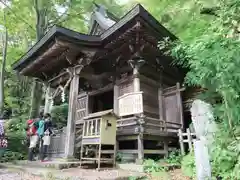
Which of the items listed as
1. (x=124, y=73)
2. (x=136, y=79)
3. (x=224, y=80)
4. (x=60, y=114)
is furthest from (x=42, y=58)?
(x=60, y=114)

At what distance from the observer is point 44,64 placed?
966cm

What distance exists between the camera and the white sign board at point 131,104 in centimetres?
761

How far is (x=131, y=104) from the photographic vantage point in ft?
25.6

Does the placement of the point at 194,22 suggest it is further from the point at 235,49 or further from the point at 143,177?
the point at 143,177

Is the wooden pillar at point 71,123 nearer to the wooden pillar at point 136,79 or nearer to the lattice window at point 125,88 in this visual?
the lattice window at point 125,88

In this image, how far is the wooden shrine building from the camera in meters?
7.39

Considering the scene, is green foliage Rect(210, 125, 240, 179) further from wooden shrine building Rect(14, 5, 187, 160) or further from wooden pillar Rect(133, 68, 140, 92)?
wooden pillar Rect(133, 68, 140, 92)

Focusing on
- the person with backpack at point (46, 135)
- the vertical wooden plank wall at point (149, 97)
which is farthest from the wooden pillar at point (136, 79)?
the person with backpack at point (46, 135)

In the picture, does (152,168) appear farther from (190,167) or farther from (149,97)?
(149,97)

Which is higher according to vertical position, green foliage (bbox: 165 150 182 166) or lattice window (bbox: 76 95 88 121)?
lattice window (bbox: 76 95 88 121)

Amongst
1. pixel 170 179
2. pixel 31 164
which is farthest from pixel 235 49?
pixel 31 164

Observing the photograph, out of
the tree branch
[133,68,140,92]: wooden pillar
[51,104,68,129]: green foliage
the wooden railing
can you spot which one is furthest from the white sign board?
[51,104,68,129]: green foliage

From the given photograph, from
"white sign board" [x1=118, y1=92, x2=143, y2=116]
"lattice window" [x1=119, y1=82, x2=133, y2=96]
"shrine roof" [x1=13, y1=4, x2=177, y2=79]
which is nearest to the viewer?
"shrine roof" [x1=13, y1=4, x2=177, y2=79]

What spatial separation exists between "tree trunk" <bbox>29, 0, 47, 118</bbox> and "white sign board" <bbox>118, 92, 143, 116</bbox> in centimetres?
624
